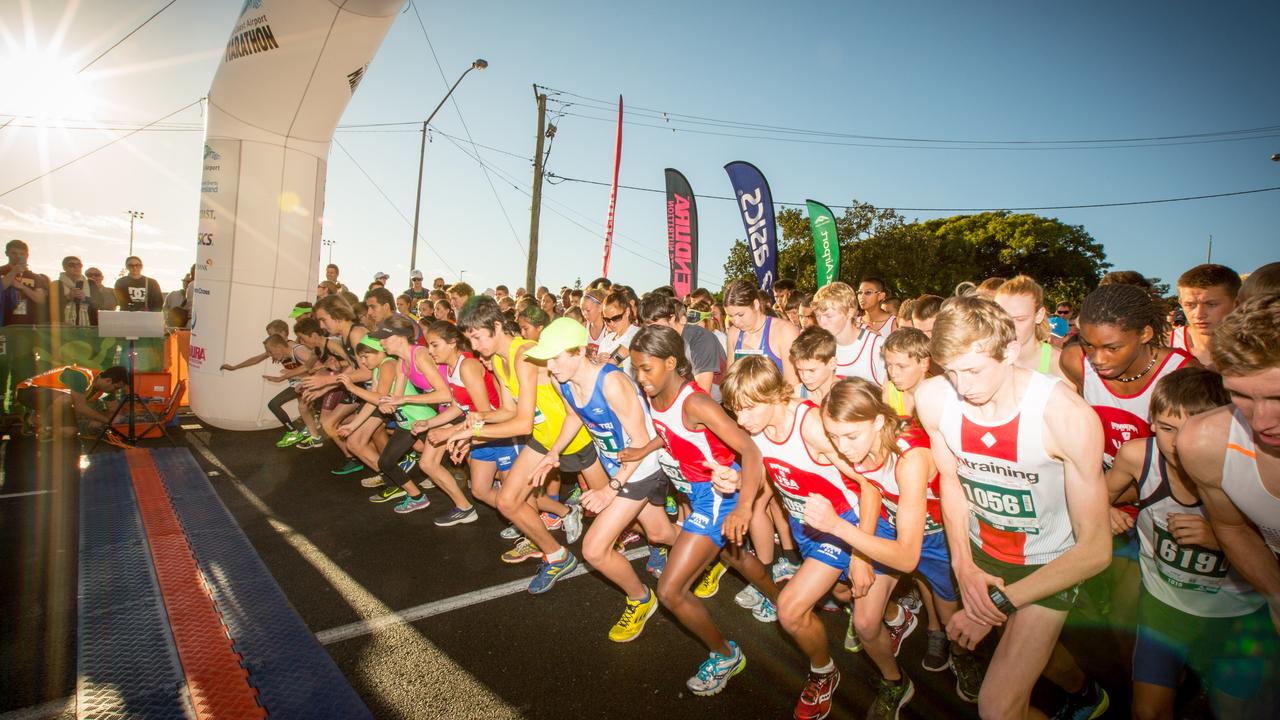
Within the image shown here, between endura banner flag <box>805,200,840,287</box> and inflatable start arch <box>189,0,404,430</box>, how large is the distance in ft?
31.4

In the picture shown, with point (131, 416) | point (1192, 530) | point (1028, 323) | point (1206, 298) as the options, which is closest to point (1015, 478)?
point (1192, 530)

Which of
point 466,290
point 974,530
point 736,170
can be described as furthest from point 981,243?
point 974,530

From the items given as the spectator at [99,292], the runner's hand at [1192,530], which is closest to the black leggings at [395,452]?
the runner's hand at [1192,530]

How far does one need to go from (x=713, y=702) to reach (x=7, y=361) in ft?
35.3

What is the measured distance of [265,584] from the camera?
13.3ft

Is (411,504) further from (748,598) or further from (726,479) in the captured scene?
(726,479)

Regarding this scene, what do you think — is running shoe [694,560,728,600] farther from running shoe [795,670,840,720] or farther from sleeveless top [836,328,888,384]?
sleeveless top [836,328,888,384]

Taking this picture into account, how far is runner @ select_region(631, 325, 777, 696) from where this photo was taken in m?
2.99

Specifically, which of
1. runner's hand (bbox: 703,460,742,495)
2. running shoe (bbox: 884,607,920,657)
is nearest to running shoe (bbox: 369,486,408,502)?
runner's hand (bbox: 703,460,742,495)

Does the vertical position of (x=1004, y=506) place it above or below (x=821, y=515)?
above

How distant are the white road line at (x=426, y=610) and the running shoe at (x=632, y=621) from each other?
0.94 metres

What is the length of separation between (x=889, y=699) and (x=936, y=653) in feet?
2.29

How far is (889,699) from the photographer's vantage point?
2.86 meters

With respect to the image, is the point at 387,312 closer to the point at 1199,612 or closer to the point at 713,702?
the point at 713,702
